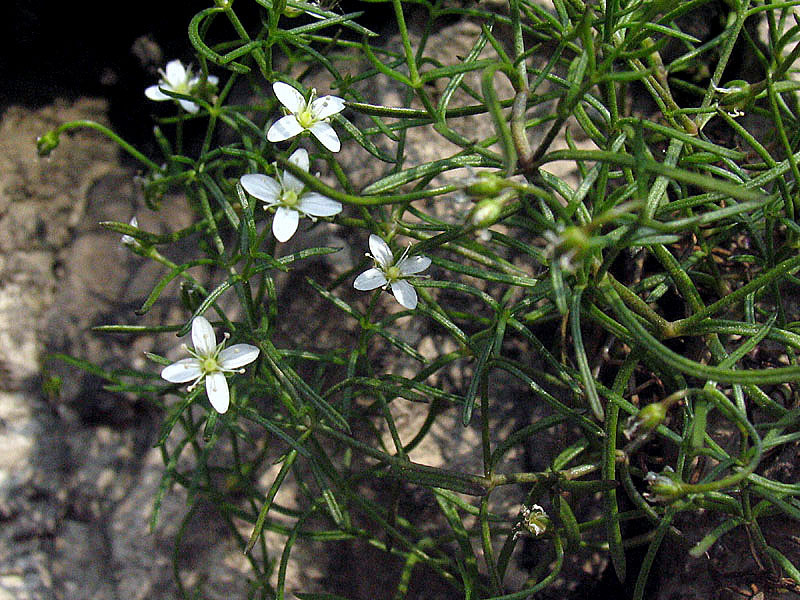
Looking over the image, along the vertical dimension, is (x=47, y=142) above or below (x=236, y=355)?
above

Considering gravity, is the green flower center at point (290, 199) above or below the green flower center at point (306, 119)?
below

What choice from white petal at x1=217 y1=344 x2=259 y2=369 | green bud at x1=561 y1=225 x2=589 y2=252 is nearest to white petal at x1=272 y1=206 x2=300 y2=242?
white petal at x1=217 y1=344 x2=259 y2=369

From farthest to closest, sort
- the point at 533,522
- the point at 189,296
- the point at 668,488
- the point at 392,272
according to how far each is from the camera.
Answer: the point at 189,296, the point at 392,272, the point at 533,522, the point at 668,488

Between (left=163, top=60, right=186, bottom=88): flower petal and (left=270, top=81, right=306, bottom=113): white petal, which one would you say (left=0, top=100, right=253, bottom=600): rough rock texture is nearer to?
(left=163, top=60, right=186, bottom=88): flower petal

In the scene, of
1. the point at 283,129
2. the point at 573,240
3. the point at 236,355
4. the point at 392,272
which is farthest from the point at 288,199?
the point at 573,240

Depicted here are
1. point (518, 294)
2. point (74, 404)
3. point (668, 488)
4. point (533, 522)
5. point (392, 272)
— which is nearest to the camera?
point (668, 488)

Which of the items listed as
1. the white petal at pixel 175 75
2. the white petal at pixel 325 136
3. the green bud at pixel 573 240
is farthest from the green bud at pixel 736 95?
the white petal at pixel 175 75

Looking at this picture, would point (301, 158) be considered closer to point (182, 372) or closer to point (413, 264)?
Result: point (413, 264)

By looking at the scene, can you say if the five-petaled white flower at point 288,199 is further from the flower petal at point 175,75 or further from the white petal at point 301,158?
the flower petal at point 175,75
